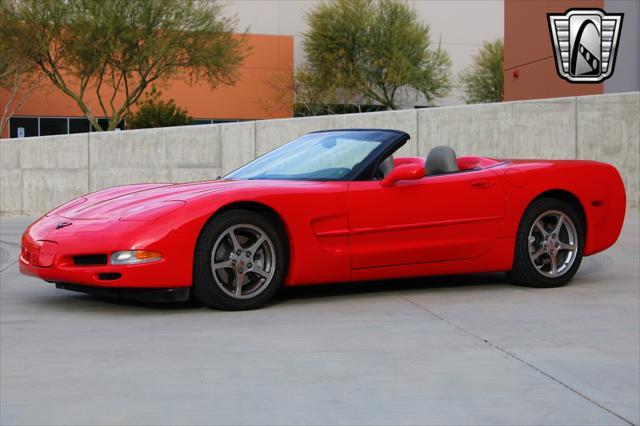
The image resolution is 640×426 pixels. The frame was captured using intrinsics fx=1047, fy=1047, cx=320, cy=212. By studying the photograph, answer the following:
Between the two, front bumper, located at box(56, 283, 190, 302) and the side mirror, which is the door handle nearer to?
the side mirror

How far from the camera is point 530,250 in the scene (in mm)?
7457

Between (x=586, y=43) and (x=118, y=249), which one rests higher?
(x=586, y=43)

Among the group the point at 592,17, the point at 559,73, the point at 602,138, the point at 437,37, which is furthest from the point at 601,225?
the point at 437,37

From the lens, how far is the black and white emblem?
2555 centimetres

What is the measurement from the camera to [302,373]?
182 inches

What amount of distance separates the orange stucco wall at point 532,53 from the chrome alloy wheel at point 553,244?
2190cm

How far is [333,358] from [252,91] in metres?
48.7

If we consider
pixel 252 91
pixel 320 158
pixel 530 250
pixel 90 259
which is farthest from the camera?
pixel 252 91

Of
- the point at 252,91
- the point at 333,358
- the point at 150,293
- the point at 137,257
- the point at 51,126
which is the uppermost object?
the point at 252,91

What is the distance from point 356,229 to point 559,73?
24.7 meters

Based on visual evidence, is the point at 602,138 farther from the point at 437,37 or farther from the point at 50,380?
the point at 437,37

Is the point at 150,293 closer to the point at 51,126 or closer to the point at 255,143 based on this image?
the point at 255,143

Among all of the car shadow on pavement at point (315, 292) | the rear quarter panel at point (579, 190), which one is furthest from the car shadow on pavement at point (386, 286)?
the rear quarter panel at point (579, 190)

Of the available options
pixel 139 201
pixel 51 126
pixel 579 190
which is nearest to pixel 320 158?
pixel 139 201
